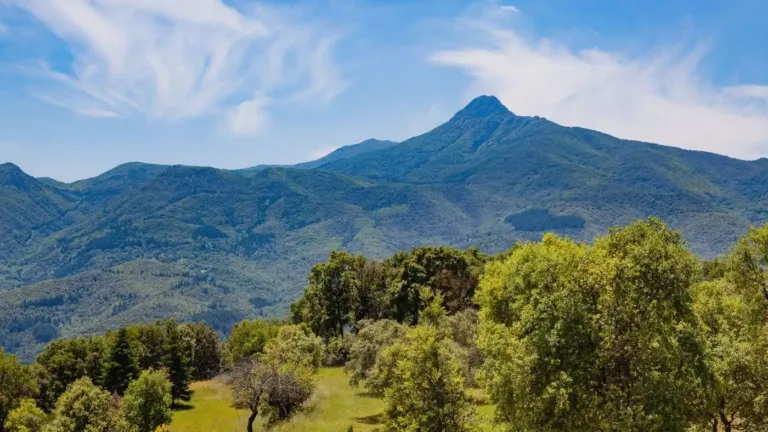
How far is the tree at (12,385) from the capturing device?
65375mm

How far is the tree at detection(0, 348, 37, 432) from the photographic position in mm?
65375

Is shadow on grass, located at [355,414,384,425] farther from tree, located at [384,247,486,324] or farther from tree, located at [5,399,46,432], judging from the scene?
tree, located at [5,399,46,432]

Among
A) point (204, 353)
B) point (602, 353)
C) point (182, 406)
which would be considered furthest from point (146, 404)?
point (204, 353)

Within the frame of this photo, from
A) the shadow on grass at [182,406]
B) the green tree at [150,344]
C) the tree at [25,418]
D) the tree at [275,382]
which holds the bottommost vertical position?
the shadow on grass at [182,406]

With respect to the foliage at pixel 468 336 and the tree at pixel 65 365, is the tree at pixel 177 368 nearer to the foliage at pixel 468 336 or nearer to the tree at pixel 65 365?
the tree at pixel 65 365

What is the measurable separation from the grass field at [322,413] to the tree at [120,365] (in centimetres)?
993

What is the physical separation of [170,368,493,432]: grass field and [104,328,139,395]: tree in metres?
9.93

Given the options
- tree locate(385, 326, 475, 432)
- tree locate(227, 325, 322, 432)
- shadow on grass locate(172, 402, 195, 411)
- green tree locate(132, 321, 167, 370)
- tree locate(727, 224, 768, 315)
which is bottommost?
shadow on grass locate(172, 402, 195, 411)

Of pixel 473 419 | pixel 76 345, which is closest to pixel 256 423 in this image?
pixel 473 419

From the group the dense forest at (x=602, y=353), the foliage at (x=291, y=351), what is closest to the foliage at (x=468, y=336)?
the dense forest at (x=602, y=353)

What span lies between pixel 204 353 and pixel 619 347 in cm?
9875

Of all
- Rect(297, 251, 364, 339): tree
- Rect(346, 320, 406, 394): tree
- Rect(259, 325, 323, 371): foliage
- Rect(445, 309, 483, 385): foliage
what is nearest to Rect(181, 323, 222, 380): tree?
Rect(297, 251, 364, 339): tree

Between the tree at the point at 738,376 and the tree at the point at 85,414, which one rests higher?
the tree at the point at 738,376

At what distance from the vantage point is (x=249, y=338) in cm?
8894
